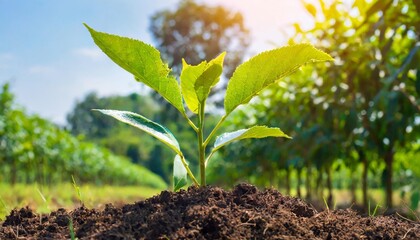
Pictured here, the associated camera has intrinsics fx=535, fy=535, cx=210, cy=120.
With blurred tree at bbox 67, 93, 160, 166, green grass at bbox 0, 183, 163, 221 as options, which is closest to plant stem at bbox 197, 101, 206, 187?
green grass at bbox 0, 183, 163, 221

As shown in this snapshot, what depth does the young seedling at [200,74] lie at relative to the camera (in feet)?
5.23

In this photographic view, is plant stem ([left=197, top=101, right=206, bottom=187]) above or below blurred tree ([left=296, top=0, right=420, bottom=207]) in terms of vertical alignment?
below

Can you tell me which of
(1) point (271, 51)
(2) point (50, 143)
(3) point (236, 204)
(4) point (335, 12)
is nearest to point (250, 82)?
(1) point (271, 51)

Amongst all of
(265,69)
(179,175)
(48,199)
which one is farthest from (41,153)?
(265,69)

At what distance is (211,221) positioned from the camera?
1.38 metres

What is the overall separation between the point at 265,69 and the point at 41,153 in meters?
12.3

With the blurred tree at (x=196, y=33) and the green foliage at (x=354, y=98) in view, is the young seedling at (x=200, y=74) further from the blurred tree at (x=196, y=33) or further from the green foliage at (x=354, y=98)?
the blurred tree at (x=196, y=33)

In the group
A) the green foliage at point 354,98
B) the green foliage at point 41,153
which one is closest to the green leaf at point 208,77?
the green foliage at point 354,98

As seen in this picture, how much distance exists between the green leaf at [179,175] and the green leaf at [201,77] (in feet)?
0.88

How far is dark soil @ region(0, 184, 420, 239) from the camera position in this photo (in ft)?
4.45

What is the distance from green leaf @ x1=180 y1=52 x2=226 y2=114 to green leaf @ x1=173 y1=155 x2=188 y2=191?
0.88 ft

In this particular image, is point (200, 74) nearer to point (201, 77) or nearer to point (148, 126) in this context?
point (201, 77)

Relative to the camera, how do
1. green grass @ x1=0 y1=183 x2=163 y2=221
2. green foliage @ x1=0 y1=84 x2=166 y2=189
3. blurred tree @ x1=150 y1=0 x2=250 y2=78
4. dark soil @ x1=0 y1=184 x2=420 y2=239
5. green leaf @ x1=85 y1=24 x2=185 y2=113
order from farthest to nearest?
1. blurred tree @ x1=150 y1=0 x2=250 y2=78
2. green foliage @ x1=0 y1=84 x2=166 y2=189
3. green grass @ x1=0 y1=183 x2=163 y2=221
4. green leaf @ x1=85 y1=24 x2=185 y2=113
5. dark soil @ x1=0 y1=184 x2=420 y2=239

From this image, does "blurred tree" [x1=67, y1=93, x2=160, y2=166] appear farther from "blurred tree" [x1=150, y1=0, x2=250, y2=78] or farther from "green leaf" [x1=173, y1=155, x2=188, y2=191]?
"green leaf" [x1=173, y1=155, x2=188, y2=191]
